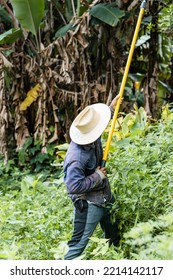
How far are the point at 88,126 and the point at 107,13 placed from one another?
360 centimetres

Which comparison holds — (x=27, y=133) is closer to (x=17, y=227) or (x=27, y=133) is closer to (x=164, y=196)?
(x=17, y=227)

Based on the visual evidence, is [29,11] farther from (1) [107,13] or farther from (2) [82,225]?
(2) [82,225]

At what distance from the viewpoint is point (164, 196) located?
407 centimetres

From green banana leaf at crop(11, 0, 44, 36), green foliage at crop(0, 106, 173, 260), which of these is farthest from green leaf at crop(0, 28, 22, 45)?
green foliage at crop(0, 106, 173, 260)

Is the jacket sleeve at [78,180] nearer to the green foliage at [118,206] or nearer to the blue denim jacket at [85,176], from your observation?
the blue denim jacket at [85,176]

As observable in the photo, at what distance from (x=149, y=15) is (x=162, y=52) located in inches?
54.6

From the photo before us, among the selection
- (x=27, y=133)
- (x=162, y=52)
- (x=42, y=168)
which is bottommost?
(x=42, y=168)

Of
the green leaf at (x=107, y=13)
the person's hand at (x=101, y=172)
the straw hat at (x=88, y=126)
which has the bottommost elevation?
the person's hand at (x=101, y=172)

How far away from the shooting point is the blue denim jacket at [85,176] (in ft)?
12.5

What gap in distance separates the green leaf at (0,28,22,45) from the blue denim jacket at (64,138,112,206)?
3586 millimetres

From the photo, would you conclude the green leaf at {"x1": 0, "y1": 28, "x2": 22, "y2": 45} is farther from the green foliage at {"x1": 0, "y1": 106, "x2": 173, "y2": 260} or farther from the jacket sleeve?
the jacket sleeve

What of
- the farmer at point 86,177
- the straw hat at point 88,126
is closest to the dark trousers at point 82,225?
the farmer at point 86,177
